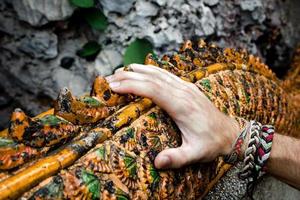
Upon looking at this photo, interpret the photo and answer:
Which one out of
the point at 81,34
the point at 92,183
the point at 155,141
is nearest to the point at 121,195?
the point at 92,183

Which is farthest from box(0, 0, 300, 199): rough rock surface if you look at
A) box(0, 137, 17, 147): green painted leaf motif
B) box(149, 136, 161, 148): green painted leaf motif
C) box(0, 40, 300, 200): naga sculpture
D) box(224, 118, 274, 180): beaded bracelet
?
box(0, 137, 17, 147): green painted leaf motif

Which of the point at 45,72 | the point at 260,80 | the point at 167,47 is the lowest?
the point at 45,72

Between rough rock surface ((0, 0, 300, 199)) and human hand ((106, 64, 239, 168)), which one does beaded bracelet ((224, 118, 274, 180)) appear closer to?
human hand ((106, 64, 239, 168))

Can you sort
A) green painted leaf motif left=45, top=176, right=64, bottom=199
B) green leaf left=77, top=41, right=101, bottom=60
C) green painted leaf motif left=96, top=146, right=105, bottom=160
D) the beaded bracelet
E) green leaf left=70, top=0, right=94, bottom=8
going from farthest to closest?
green leaf left=77, top=41, right=101, bottom=60
green leaf left=70, top=0, right=94, bottom=8
the beaded bracelet
green painted leaf motif left=96, top=146, right=105, bottom=160
green painted leaf motif left=45, top=176, right=64, bottom=199

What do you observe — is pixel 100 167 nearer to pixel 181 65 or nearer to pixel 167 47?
pixel 181 65

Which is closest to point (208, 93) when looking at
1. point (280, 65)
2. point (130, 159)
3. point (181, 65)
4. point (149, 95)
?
point (181, 65)

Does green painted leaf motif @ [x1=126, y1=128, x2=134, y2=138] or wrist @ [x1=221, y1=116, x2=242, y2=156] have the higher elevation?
green painted leaf motif @ [x1=126, y1=128, x2=134, y2=138]

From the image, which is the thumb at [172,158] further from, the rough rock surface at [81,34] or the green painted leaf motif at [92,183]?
the rough rock surface at [81,34]
